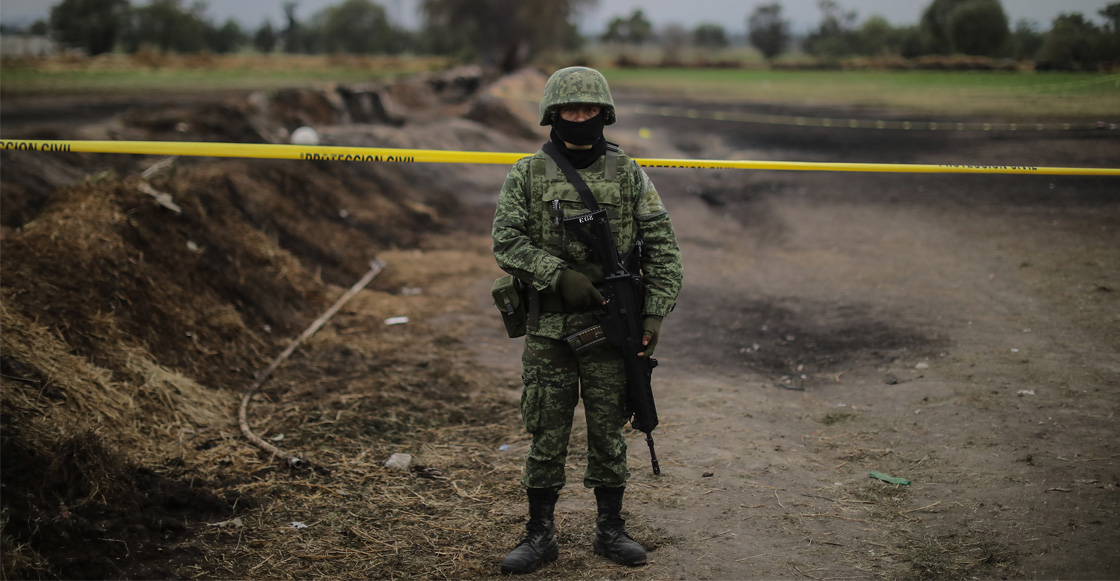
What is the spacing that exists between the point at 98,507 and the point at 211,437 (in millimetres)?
1203

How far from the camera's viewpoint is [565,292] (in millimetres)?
3553

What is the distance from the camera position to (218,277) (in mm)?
7375

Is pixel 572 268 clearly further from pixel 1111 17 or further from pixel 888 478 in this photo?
pixel 1111 17

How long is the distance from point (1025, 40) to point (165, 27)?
53402 millimetres

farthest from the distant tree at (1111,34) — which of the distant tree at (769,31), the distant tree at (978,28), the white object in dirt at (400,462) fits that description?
the distant tree at (769,31)

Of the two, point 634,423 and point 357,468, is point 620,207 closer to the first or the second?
point 634,423

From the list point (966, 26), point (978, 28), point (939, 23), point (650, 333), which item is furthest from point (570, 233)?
point (939, 23)

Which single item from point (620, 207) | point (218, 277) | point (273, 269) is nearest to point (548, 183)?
point (620, 207)

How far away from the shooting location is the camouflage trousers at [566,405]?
372 cm

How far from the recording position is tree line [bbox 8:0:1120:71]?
7.05m

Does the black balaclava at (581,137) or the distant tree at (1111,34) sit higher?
the distant tree at (1111,34)

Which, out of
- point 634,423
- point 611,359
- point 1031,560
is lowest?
point 1031,560

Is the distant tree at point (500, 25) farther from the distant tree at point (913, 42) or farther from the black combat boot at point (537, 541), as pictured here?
the black combat boot at point (537, 541)

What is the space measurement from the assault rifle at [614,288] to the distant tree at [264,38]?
258 ft
